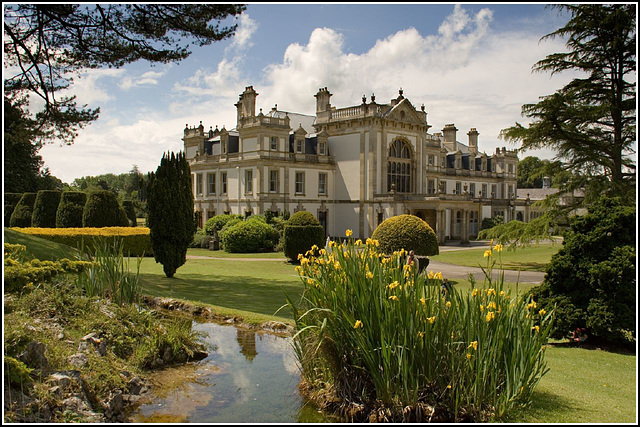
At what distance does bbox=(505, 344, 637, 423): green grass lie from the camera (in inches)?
215

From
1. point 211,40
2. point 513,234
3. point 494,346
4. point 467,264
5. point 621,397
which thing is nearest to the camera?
point 494,346

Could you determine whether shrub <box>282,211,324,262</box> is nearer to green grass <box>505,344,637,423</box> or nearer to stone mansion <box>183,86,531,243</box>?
stone mansion <box>183,86,531,243</box>

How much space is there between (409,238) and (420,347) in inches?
550

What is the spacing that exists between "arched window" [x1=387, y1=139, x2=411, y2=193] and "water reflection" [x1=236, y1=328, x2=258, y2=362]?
105ft

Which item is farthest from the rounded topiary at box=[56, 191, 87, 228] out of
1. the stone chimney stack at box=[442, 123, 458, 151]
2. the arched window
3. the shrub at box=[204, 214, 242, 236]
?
the stone chimney stack at box=[442, 123, 458, 151]

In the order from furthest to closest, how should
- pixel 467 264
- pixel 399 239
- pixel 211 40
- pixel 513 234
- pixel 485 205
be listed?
pixel 485 205 < pixel 467 264 < pixel 513 234 < pixel 399 239 < pixel 211 40

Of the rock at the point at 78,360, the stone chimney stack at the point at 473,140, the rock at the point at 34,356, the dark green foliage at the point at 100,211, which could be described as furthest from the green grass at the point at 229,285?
the stone chimney stack at the point at 473,140

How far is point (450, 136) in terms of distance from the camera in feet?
180

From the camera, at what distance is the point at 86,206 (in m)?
27.9

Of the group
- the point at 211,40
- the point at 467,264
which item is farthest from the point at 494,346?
the point at 467,264

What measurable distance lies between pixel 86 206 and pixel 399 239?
17.7m

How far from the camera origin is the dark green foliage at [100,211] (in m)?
27.7

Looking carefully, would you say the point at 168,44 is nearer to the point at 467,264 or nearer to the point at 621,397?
the point at 621,397

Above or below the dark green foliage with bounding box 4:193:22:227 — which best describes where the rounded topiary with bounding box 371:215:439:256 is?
below
